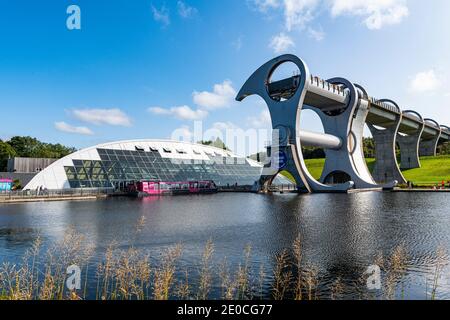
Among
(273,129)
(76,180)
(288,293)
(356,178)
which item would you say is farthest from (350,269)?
(356,178)

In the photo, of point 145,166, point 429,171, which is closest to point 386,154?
point 429,171

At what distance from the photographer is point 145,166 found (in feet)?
227

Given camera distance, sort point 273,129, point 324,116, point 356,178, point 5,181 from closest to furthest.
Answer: point 5,181 → point 273,129 → point 356,178 → point 324,116

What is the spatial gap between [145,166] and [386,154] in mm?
65299

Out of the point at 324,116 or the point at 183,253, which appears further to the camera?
the point at 324,116

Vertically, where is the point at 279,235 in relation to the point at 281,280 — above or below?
above

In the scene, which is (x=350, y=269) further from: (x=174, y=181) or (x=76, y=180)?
(x=174, y=181)

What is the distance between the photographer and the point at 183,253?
609 inches

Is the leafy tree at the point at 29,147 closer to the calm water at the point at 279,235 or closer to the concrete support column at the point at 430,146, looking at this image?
the calm water at the point at 279,235

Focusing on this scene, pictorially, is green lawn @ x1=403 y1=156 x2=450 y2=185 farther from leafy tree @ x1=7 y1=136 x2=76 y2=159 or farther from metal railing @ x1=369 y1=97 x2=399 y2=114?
leafy tree @ x1=7 y1=136 x2=76 y2=159

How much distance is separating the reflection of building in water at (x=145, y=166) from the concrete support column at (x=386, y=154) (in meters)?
30.8

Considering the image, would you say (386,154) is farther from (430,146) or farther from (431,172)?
(430,146)
